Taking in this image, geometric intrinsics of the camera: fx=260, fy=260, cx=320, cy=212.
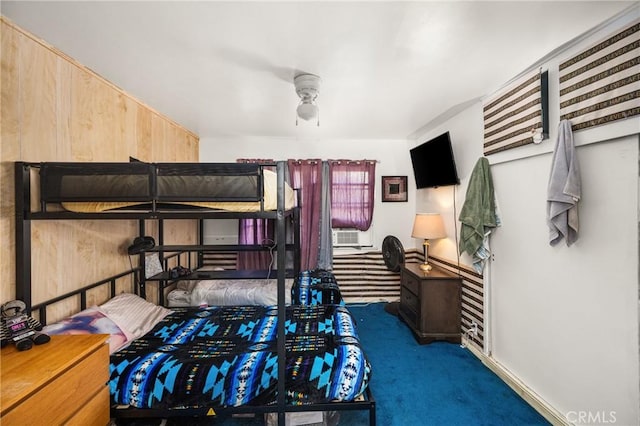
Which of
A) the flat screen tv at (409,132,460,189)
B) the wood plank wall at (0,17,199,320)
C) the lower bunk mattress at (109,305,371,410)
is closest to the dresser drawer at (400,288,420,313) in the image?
the lower bunk mattress at (109,305,371,410)

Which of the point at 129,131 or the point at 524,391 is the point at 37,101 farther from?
the point at 524,391

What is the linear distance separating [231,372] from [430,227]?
2597 mm

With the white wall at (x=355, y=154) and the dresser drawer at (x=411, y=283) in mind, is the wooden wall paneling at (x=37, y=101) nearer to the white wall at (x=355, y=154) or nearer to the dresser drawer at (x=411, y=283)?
the white wall at (x=355, y=154)

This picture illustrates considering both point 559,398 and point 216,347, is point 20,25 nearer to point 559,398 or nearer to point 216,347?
point 216,347

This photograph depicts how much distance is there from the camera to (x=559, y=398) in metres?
1.81

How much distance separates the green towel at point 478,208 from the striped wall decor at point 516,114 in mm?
219

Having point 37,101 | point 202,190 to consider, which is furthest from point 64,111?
point 202,190

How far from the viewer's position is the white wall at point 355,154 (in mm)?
4023

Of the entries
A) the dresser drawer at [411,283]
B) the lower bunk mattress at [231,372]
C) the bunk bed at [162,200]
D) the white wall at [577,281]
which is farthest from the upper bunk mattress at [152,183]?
the dresser drawer at [411,283]

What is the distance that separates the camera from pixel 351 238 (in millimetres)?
4098

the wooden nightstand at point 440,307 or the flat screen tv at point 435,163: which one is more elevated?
the flat screen tv at point 435,163

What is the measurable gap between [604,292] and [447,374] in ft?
4.61

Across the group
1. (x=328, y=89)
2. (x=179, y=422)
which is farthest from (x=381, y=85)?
(x=179, y=422)

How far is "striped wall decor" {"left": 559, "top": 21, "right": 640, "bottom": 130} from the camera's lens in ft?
4.58
